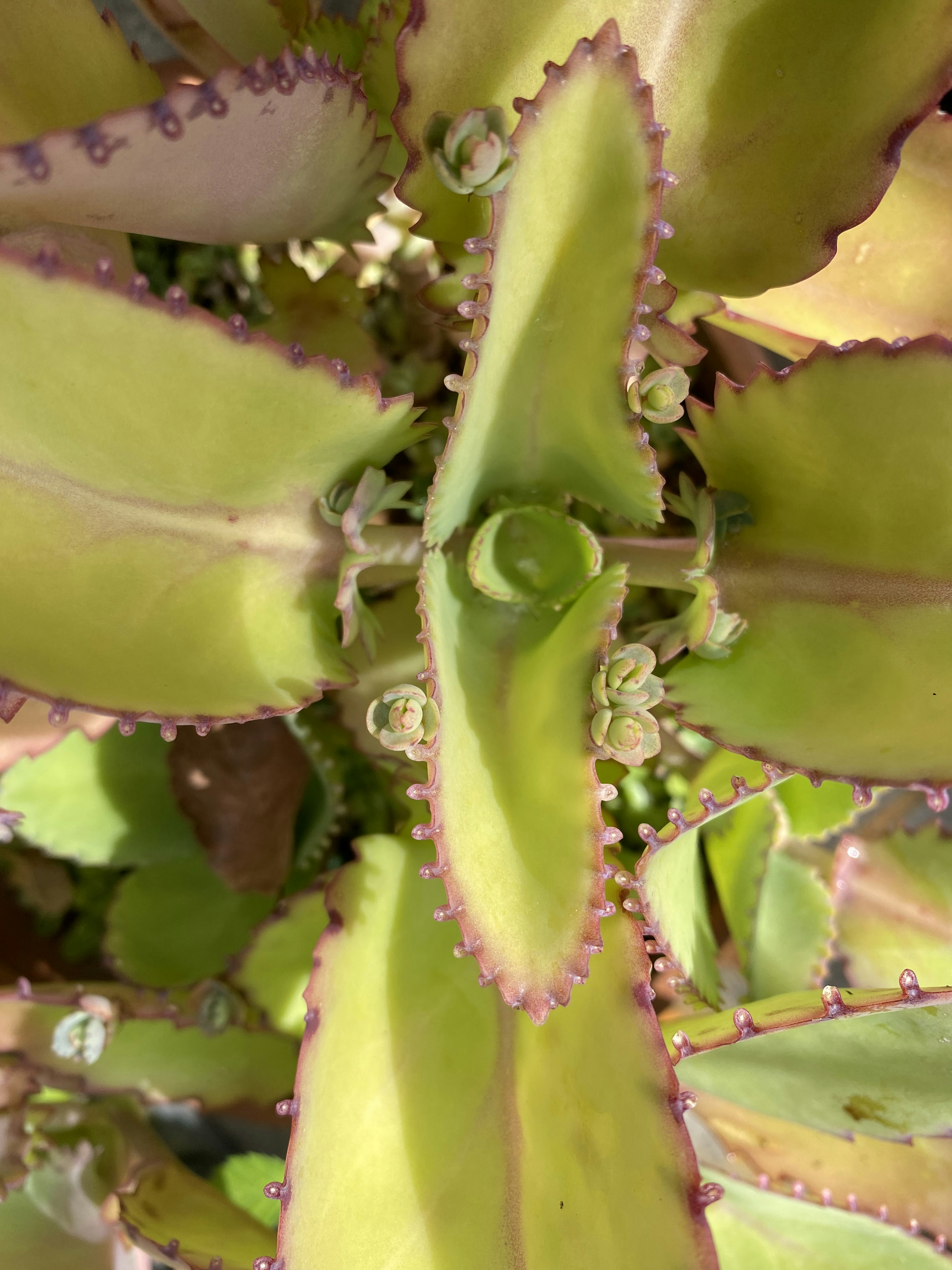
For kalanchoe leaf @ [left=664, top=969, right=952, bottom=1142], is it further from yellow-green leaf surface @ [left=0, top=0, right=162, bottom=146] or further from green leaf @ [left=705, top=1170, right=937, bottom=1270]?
yellow-green leaf surface @ [left=0, top=0, right=162, bottom=146]

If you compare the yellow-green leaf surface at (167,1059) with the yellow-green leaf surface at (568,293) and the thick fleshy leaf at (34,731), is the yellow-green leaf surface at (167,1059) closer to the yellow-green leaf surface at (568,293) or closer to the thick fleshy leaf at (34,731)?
the thick fleshy leaf at (34,731)

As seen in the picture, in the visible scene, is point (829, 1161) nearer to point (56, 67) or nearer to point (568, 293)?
point (568, 293)

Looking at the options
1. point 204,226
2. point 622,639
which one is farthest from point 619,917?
point 204,226

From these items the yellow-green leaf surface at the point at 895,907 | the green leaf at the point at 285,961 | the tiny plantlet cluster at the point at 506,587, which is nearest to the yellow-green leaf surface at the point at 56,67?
the tiny plantlet cluster at the point at 506,587

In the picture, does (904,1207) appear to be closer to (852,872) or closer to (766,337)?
(852,872)

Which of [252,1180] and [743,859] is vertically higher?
[743,859]

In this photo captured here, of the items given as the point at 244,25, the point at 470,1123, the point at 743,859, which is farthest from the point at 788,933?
the point at 244,25

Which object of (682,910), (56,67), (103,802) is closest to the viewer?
(56,67)

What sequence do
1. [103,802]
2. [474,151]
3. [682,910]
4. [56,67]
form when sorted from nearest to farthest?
[474,151] < [56,67] < [682,910] < [103,802]
